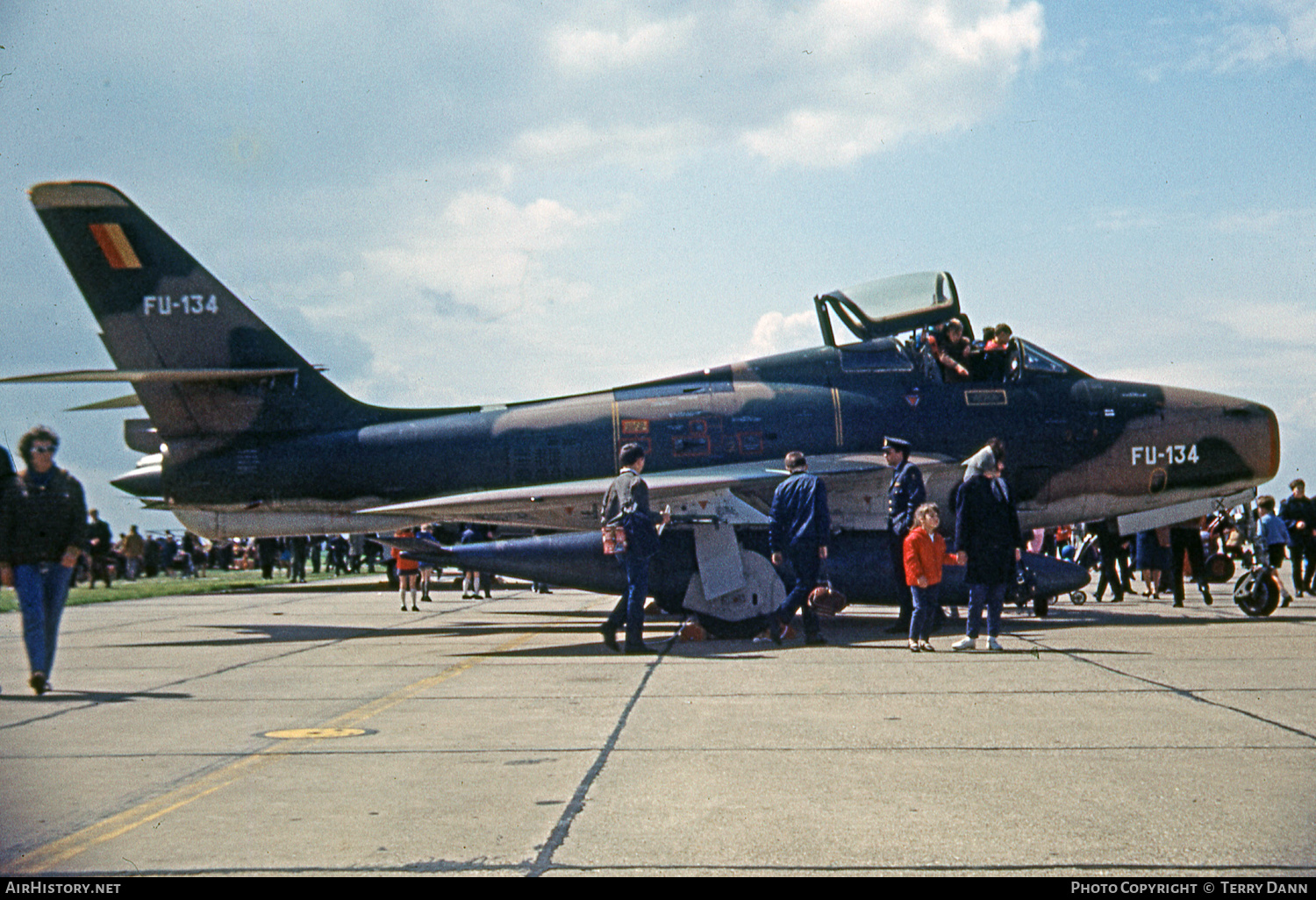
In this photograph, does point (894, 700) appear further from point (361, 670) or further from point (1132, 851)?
point (361, 670)

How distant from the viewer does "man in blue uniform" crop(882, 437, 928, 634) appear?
504 inches

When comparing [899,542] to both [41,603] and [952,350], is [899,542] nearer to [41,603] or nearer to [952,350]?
[952,350]

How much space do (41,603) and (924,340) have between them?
13.7 metres

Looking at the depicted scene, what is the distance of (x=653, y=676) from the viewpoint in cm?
956

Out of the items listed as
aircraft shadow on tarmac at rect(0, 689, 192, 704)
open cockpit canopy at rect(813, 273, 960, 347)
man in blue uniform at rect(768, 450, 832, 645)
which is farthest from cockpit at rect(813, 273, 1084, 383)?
aircraft shadow on tarmac at rect(0, 689, 192, 704)

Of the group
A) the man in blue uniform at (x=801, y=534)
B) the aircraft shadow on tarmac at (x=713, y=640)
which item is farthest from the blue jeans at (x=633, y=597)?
the man in blue uniform at (x=801, y=534)

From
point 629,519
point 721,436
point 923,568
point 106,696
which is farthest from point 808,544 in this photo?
point 106,696

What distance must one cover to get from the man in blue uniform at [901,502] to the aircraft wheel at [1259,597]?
4697 millimetres

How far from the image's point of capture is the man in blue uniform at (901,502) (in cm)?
1281

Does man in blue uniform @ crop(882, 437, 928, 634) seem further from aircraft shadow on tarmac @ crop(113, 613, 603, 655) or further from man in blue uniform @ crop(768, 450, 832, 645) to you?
aircraft shadow on tarmac @ crop(113, 613, 603, 655)

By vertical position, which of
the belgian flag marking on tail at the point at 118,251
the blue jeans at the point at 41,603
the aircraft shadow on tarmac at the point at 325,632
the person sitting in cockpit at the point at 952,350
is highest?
the belgian flag marking on tail at the point at 118,251

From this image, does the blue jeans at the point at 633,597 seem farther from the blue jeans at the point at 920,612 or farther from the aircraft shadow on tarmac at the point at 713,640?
the blue jeans at the point at 920,612

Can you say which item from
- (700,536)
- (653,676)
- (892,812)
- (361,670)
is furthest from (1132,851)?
(700,536)

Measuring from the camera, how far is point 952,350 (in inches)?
617
